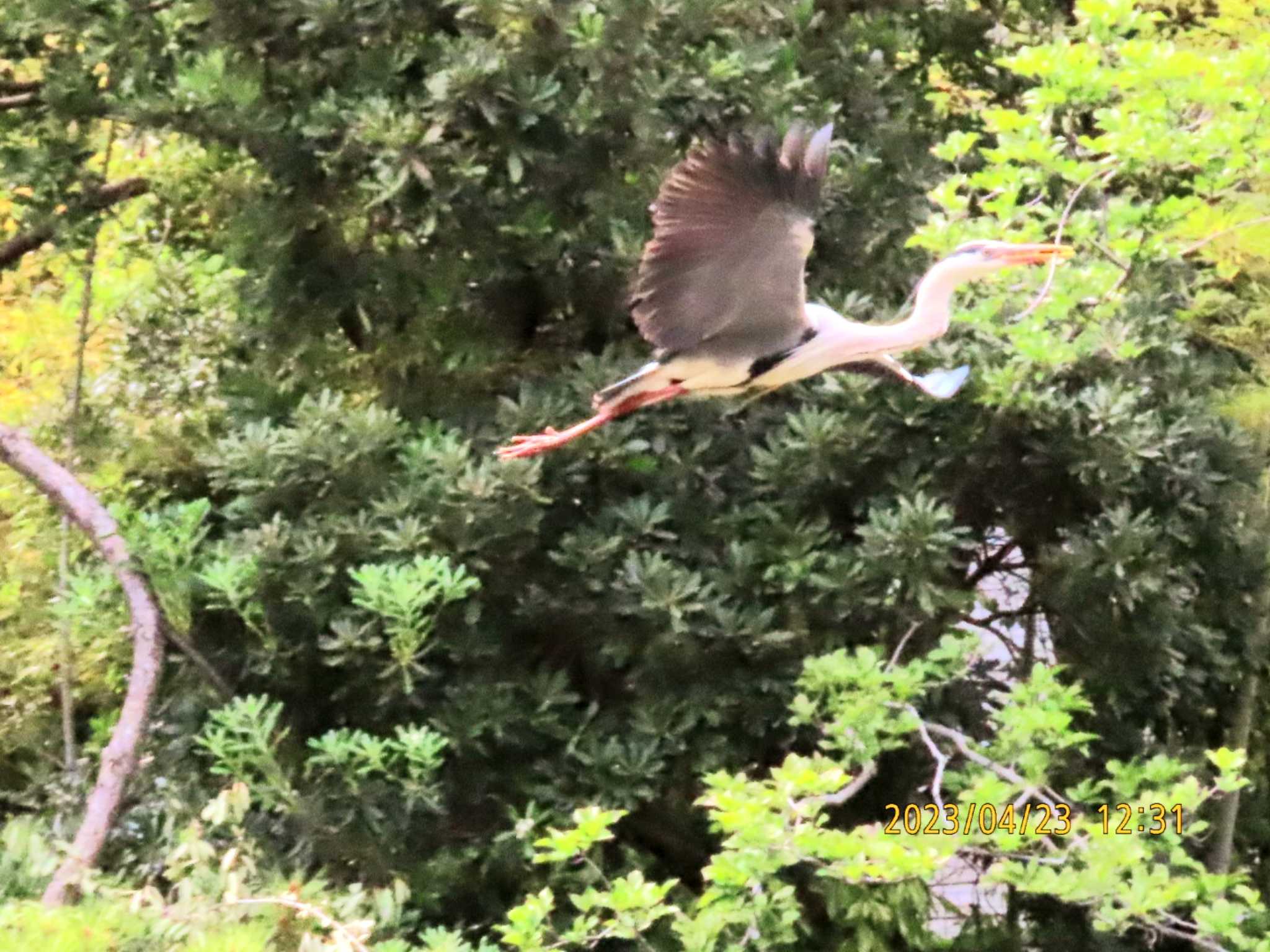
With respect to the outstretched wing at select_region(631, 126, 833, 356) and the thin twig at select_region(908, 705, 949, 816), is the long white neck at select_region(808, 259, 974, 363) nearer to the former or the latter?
the outstretched wing at select_region(631, 126, 833, 356)

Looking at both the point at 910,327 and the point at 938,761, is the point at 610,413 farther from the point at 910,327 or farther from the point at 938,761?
the point at 938,761

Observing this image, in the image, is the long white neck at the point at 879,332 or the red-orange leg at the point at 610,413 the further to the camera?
the red-orange leg at the point at 610,413

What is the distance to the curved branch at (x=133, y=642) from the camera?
1.83 meters

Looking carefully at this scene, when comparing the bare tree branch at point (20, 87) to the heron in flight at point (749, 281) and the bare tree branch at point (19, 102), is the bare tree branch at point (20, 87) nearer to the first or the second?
the bare tree branch at point (19, 102)

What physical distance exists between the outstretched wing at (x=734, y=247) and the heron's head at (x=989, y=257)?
0.15 meters

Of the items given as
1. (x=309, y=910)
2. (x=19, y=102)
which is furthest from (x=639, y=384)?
(x=19, y=102)

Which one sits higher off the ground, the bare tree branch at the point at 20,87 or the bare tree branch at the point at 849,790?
the bare tree branch at the point at 20,87

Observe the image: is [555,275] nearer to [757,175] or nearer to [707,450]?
[707,450]

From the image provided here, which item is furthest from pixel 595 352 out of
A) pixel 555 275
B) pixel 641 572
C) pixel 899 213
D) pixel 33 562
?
pixel 33 562

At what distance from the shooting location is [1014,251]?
1.20m

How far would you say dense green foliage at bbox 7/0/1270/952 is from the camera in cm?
180

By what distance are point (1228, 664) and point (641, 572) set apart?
1.10m
